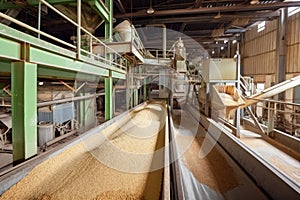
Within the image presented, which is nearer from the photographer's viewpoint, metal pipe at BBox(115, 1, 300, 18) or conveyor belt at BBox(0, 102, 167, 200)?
conveyor belt at BBox(0, 102, 167, 200)

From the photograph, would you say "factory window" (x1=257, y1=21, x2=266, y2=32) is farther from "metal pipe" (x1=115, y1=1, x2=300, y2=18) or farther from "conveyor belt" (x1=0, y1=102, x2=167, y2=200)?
"conveyor belt" (x1=0, y1=102, x2=167, y2=200)

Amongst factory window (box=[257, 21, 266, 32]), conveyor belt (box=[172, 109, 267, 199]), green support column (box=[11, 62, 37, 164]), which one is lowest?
conveyor belt (box=[172, 109, 267, 199])

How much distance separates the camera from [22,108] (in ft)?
6.21

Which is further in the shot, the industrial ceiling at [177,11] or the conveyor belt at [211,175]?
the industrial ceiling at [177,11]

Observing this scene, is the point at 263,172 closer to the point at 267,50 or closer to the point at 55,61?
the point at 55,61

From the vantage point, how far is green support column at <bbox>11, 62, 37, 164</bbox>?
73.8 inches

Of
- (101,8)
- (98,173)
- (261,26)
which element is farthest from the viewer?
(261,26)

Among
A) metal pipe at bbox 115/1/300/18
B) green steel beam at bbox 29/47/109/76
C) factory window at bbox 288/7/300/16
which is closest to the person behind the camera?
green steel beam at bbox 29/47/109/76

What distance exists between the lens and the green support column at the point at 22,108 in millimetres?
1875

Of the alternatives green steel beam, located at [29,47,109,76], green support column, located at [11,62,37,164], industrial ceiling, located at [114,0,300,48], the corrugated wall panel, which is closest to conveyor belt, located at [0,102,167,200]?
green support column, located at [11,62,37,164]

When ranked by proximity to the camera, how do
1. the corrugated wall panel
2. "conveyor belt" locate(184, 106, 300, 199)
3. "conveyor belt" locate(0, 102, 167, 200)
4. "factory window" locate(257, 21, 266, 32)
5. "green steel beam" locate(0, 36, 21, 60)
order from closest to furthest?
"green steel beam" locate(0, 36, 21, 60)
"conveyor belt" locate(0, 102, 167, 200)
"conveyor belt" locate(184, 106, 300, 199)
the corrugated wall panel
"factory window" locate(257, 21, 266, 32)

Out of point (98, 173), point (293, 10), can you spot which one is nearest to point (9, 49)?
point (98, 173)

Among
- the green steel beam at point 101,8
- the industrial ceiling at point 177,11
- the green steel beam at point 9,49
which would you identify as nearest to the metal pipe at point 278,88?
the industrial ceiling at point 177,11

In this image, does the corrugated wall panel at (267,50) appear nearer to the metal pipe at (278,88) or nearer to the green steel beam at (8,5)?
the metal pipe at (278,88)
